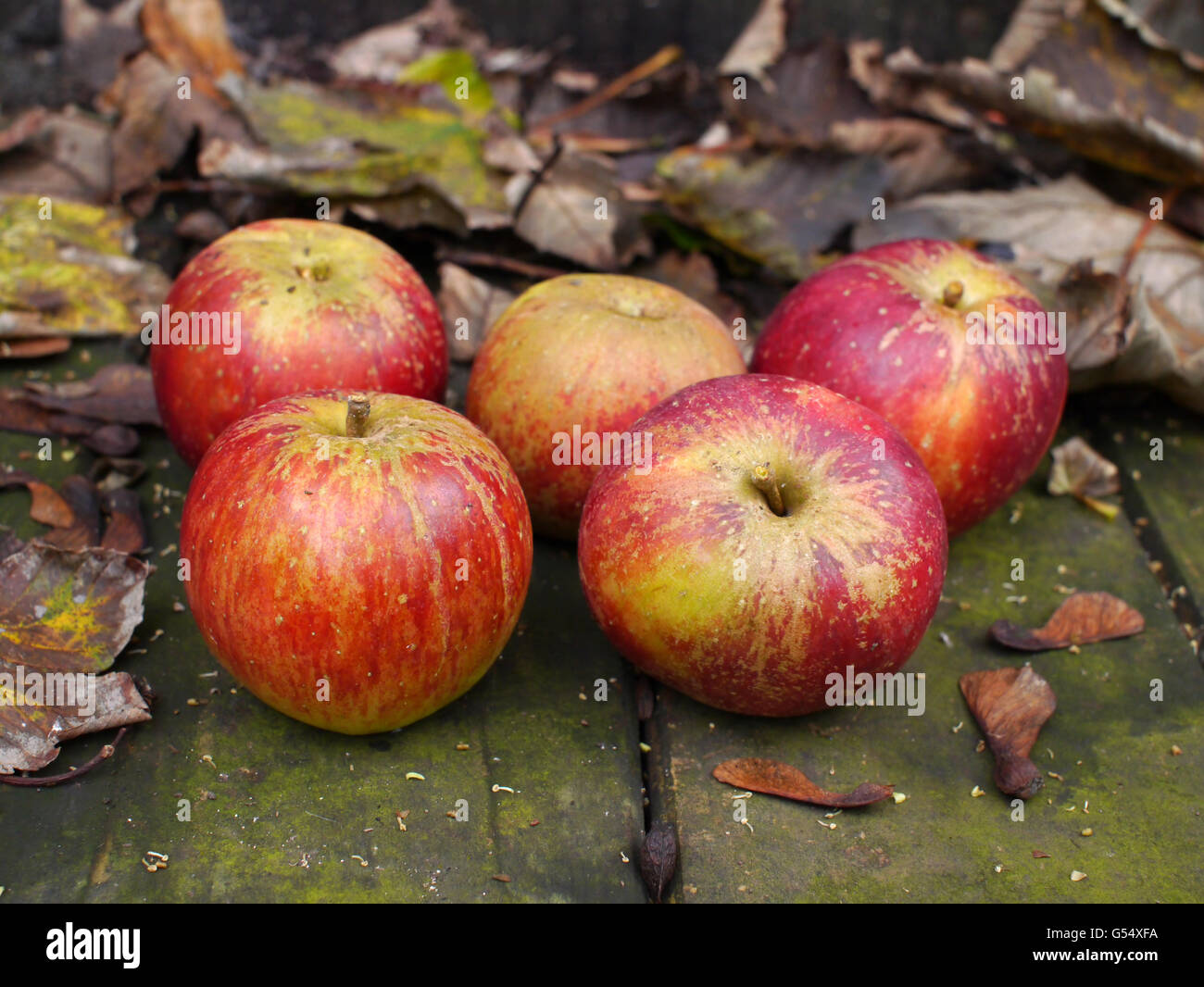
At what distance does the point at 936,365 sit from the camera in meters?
2.43

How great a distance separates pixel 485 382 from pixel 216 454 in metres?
0.67

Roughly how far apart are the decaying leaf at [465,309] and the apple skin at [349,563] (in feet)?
3.72

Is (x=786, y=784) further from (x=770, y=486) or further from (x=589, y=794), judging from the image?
(x=770, y=486)

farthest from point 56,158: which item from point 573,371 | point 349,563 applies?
point 349,563

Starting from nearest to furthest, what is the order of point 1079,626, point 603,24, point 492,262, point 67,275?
point 1079,626 < point 67,275 < point 492,262 < point 603,24

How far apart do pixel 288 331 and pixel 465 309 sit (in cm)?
91

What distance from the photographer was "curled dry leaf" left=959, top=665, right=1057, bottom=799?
2078mm

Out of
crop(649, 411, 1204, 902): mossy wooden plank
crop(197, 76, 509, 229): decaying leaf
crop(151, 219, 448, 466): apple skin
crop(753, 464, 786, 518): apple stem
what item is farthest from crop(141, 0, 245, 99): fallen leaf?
crop(649, 411, 1204, 902): mossy wooden plank

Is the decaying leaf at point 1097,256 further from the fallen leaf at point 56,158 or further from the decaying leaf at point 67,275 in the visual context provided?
the fallen leaf at point 56,158

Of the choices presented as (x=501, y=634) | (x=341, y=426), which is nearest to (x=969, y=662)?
(x=501, y=634)

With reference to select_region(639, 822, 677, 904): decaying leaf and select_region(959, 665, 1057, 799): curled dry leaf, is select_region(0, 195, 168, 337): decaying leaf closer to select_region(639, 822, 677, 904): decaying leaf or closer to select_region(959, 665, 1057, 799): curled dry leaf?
select_region(639, 822, 677, 904): decaying leaf

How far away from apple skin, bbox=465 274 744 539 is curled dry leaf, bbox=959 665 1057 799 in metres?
0.84

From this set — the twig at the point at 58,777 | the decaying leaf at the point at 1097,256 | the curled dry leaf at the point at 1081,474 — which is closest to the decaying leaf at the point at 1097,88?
the decaying leaf at the point at 1097,256

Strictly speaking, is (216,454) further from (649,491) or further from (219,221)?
(219,221)
